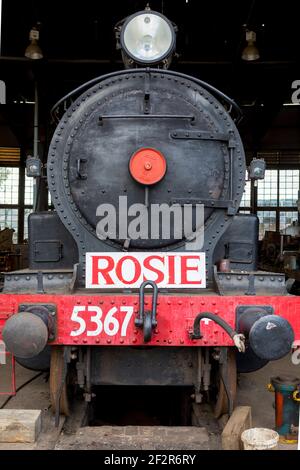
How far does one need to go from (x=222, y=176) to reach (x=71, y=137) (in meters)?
0.96

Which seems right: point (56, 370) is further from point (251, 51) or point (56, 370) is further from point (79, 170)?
point (251, 51)

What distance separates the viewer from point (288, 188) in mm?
21266

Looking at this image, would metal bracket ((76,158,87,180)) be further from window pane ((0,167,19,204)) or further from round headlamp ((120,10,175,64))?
window pane ((0,167,19,204))

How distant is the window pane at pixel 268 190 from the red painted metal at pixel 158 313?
742 inches

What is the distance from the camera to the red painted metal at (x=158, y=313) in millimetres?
2709

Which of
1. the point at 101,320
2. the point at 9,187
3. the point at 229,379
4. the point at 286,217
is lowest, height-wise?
the point at 229,379

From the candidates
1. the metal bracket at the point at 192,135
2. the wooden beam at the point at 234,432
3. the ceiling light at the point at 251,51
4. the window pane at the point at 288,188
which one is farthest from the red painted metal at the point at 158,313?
the window pane at the point at 288,188

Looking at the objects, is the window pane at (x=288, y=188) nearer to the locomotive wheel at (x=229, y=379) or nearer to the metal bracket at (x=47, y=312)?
the locomotive wheel at (x=229, y=379)

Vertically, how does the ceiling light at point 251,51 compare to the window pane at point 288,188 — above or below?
above

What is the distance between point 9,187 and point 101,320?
19101 millimetres

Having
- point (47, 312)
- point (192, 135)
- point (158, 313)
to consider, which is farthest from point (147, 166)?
point (47, 312)

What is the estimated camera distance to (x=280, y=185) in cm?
2125

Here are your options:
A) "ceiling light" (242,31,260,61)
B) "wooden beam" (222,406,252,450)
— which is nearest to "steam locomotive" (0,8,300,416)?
"wooden beam" (222,406,252,450)

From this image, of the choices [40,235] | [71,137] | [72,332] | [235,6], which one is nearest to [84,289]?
[72,332]
